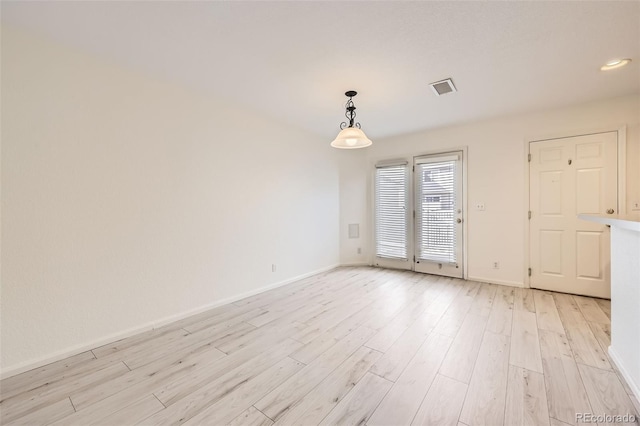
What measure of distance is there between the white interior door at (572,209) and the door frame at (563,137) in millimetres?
40

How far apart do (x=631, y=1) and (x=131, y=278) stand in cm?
449

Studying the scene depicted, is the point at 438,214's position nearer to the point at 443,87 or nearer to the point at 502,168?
the point at 502,168

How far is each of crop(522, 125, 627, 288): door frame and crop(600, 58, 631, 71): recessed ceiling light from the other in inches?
44.2

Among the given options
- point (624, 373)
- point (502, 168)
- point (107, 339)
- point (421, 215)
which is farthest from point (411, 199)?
point (107, 339)

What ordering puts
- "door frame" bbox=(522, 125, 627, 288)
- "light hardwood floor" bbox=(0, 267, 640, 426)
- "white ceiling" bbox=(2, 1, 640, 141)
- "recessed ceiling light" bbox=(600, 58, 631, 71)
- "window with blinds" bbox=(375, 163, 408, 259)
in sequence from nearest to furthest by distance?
1. "light hardwood floor" bbox=(0, 267, 640, 426)
2. "white ceiling" bbox=(2, 1, 640, 141)
3. "recessed ceiling light" bbox=(600, 58, 631, 71)
4. "door frame" bbox=(522, 125, 627, 288)
5. "window with blinds" bbox=(375, 163, 408, 259)

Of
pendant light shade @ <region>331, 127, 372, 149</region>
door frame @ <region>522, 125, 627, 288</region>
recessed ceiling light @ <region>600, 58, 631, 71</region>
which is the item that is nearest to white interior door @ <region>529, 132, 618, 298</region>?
door frame @ <region>522, 125, 627, 288</region>

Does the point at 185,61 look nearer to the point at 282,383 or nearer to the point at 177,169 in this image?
the point at 177,169

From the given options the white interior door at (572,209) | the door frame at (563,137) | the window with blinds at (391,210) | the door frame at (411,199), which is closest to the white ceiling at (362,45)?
the door frame at (563,137)

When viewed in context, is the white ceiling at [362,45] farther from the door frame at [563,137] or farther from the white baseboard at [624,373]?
the white baseboard at [624,373]

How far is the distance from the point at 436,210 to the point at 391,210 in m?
0.83

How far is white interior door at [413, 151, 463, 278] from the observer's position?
432 cm

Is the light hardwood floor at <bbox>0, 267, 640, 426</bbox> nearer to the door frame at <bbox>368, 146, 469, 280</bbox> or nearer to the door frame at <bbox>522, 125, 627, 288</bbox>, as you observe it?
the door frame at <bbox>522, 125, 627, 288</bbox>

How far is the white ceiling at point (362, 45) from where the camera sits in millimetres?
1795

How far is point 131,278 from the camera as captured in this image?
252cm
